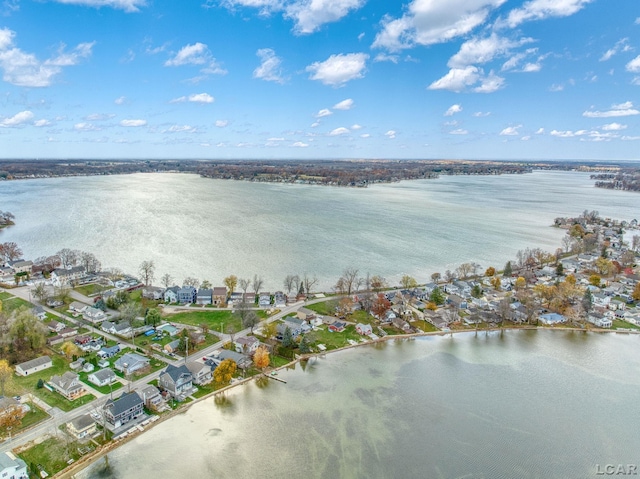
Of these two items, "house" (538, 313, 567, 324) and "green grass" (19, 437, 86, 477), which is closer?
"green grass" (19, 437, 86, 477)

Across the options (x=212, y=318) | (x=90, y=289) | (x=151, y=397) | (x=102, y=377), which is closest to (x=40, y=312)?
(x=90, y=289)

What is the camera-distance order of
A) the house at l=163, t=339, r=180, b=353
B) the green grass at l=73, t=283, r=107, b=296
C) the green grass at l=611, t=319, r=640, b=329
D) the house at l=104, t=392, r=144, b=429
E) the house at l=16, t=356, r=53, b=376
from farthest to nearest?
the green grass at l=73, t=283, r=107, b=296 < the green grass at l=611, t=319, r=640, b=329 < the house at l=163, t=339, r=180, b=353 < the house at l=16, t=356, r=53, b=376 < the house at l=104, t=392, r=144, b=429

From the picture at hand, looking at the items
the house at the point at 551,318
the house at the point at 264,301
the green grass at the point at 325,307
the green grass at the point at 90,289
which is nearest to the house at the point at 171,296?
the green grass at the point at 90,289

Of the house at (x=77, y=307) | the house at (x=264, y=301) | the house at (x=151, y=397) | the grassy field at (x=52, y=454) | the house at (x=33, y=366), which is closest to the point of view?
the grassy field at (x=52, y=454)

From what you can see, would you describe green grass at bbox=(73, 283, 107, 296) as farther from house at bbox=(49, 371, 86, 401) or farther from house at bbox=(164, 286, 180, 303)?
house at bbox=(49, 371, 86, 401)

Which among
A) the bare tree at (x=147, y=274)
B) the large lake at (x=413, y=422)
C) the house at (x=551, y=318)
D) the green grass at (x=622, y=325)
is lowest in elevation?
the large lake at (x=413, y=422)

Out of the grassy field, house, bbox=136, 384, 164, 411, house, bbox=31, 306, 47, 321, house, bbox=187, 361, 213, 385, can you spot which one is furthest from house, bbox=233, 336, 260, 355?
house, bbox=31, 306, 47, 321

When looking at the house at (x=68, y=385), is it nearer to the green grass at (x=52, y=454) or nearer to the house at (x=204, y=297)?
the green grass at (x=52, y=454)

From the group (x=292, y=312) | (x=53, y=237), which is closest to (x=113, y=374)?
(x=292, y=312)
